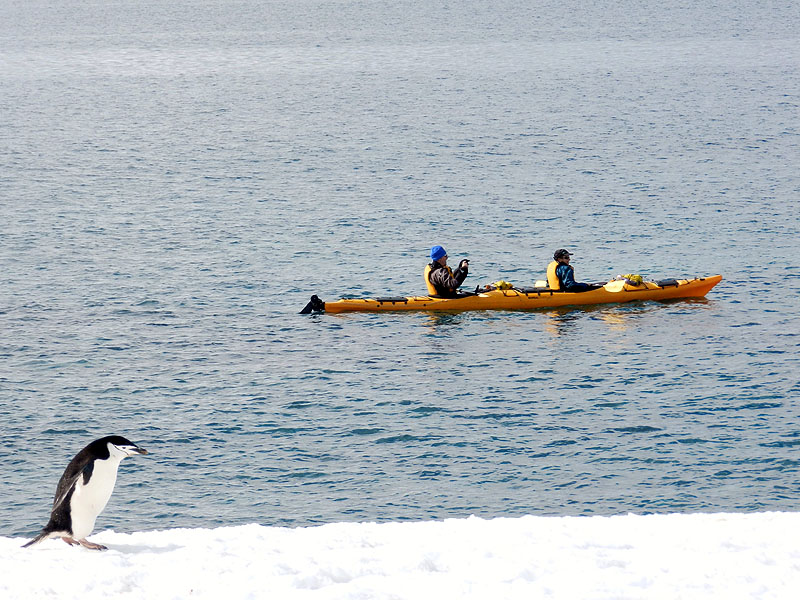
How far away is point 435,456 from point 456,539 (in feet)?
26.6

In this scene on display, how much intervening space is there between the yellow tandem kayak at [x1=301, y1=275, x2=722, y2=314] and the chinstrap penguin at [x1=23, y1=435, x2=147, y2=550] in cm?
1714

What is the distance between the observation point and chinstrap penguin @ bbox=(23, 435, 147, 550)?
Answer: 1142 centimetres

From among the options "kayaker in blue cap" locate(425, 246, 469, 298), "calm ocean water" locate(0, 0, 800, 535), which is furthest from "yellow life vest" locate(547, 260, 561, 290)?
"kayaker in blue cap" locate(425, 246, 469, 298)

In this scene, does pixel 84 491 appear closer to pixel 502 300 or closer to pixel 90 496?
pixel 90 496

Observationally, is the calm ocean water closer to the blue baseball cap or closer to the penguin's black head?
the blue baseball cap

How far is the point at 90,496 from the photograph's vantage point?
1158cm

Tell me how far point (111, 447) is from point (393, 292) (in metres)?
20.3

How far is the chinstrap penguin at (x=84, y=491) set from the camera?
1142 centimetres

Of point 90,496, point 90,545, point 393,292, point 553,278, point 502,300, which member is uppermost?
point 553,278

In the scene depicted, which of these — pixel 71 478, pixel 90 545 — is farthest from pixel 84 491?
pixel 90 545

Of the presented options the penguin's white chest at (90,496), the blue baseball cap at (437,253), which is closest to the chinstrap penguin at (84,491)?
the penguin's white chest at (90,496)

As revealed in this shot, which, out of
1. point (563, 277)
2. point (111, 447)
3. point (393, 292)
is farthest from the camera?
point (393, 292)

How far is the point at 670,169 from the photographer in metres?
49.9

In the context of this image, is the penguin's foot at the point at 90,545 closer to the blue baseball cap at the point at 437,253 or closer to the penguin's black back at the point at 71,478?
the penguin's black back at the point at 71,478
